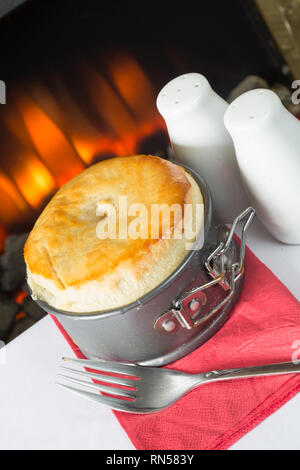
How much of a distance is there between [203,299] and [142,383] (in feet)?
0.43

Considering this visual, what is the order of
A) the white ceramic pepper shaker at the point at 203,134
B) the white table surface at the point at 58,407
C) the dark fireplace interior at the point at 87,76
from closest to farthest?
the white table surface at the point at 58,407 < the white ceramic pepper shaker at the point at 203,134 < the dark fireplace interior at the point at 87,76

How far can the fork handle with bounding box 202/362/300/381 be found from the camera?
585 millimetres

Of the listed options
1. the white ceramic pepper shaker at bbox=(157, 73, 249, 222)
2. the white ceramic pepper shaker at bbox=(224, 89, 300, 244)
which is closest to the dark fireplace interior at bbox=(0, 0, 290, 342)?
the white ceramic pepper shaker at bbox=(157, 73, 249, 222)

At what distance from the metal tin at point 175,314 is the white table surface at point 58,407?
0.26ft

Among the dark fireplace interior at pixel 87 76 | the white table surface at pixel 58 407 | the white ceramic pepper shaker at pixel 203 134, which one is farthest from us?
the dark fireplace interior at pixel 87 76

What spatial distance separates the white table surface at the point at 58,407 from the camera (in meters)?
0.57

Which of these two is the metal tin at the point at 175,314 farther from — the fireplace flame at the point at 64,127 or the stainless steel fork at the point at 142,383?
the fireplace flame at the point at 64,127

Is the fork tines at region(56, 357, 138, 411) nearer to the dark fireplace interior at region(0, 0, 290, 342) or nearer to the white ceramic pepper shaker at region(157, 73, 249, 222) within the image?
the white ceramic pepper shaker at region(157, 73, 249, 222)

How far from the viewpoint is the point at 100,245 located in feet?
2.01

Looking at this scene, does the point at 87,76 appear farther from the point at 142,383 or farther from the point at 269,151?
the point at 142,383

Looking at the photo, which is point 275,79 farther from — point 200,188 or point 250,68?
point 200,188

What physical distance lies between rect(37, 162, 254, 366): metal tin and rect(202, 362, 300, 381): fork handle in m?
0.06

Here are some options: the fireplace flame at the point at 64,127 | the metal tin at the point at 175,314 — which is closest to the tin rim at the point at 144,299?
the metal tin at the point at 175,314

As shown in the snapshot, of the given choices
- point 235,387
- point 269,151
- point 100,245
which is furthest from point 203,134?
point 235,387
